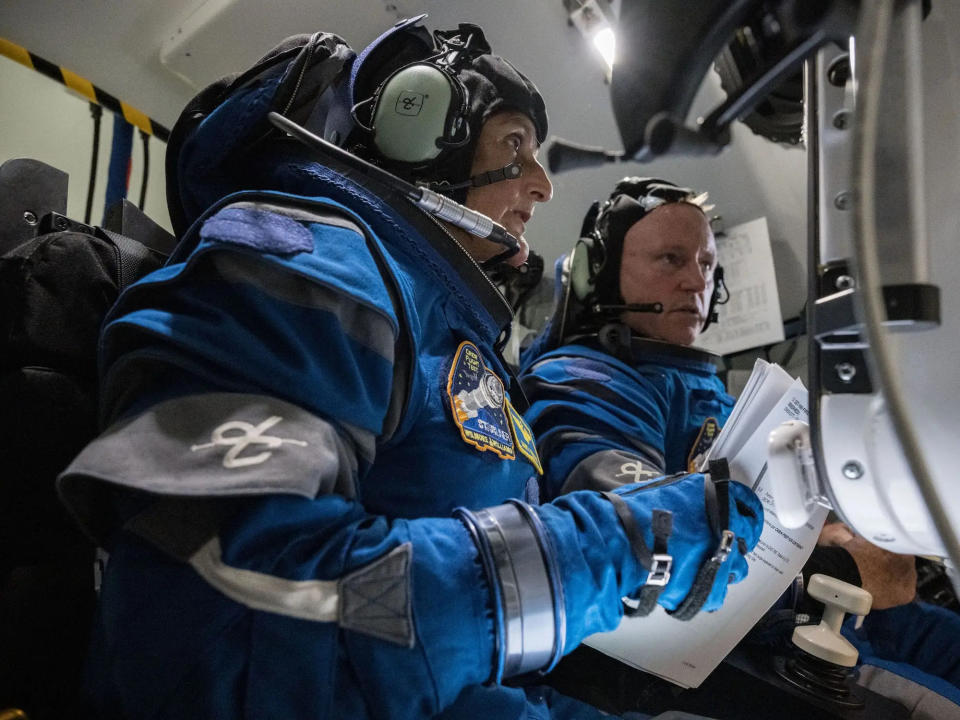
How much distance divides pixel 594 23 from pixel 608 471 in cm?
121

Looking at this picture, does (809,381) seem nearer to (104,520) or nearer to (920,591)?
(104,520)

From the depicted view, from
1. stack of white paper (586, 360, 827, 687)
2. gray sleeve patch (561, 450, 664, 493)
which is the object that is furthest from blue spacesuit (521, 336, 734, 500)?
stack of white paper (586, 360, 827, 687)

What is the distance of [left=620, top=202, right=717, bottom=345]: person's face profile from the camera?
1765 mm

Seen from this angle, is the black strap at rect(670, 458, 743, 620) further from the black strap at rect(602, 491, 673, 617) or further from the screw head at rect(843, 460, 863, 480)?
the screw head at rect(843, 460, 863, 480)

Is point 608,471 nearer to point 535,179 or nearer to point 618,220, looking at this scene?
point 535,179

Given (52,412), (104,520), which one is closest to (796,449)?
(104,520)

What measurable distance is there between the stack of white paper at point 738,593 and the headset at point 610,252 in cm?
89

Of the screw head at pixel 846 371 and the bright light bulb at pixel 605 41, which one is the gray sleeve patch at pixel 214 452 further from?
the bright light bulb at pixel 605 41

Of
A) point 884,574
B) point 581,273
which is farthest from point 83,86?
point 884,574

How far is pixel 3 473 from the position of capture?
690 millimetres

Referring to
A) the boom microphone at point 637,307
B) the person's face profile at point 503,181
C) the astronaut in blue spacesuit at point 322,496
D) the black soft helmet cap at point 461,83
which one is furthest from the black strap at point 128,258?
the boom microphone at point 637,307

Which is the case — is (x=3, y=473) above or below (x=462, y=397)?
below

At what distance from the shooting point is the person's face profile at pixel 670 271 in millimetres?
1765

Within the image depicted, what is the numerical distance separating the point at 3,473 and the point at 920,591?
1813 millimetres
